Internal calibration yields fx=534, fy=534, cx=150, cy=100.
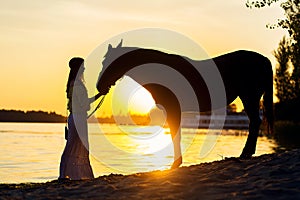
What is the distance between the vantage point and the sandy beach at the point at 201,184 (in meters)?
6.62

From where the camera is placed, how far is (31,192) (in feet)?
25.3

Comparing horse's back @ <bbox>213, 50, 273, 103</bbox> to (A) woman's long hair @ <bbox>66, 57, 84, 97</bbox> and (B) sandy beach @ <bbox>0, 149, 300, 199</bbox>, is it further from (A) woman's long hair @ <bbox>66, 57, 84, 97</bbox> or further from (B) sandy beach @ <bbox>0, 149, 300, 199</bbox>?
(A) woman's long hair @ <bbox>66, 57, 84, 97</bbox>

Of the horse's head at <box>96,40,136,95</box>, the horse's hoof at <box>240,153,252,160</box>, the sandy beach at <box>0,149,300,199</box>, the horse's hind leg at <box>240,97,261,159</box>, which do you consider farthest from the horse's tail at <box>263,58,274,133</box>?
the horse's head at <box>96,40,136,95</box>

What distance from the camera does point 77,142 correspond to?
1125 centimetres

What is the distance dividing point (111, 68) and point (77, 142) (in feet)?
9.60

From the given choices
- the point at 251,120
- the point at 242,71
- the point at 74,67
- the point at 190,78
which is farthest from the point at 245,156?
the point at 74,67

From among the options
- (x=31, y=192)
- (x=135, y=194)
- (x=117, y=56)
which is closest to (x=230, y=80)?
(x=117, y=56)

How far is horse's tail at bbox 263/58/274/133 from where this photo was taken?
9.46 metres

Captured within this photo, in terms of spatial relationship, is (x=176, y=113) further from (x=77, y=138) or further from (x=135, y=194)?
(x=77, y=138)

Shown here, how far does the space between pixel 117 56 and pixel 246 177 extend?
2.97m

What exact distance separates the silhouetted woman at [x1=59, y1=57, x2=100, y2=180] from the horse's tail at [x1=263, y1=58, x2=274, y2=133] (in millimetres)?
3540

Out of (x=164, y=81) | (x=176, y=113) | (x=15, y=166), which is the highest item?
(x=164, y=81)

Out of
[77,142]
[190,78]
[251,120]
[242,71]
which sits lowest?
[77,142]

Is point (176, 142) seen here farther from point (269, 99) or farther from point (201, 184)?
point (269, 99)
